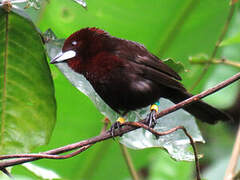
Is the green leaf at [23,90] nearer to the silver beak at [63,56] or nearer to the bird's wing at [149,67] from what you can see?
the silver beak at [63,56]

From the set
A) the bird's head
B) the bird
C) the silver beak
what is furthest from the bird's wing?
the silver beak

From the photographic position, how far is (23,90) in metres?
2.32

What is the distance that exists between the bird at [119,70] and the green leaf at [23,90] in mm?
283

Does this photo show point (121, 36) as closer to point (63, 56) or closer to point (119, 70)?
point (119, 70)

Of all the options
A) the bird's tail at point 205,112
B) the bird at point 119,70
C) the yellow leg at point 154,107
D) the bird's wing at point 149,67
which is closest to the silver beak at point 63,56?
the bird at point 119,70

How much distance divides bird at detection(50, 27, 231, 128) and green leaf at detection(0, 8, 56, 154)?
28cm

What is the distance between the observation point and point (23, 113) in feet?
7.54

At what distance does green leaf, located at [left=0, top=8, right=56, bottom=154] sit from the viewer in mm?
2256

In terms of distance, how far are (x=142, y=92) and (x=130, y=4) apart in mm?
976

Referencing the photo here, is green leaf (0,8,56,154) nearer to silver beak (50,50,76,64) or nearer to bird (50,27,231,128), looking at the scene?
silver beak (50,50,76,64)

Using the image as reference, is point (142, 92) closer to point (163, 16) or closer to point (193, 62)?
point (193, 62)

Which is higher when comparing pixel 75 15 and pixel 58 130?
pixel 75 15

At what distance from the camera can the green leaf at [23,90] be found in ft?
7.40

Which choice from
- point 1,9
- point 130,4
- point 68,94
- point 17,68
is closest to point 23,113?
point 17,68
